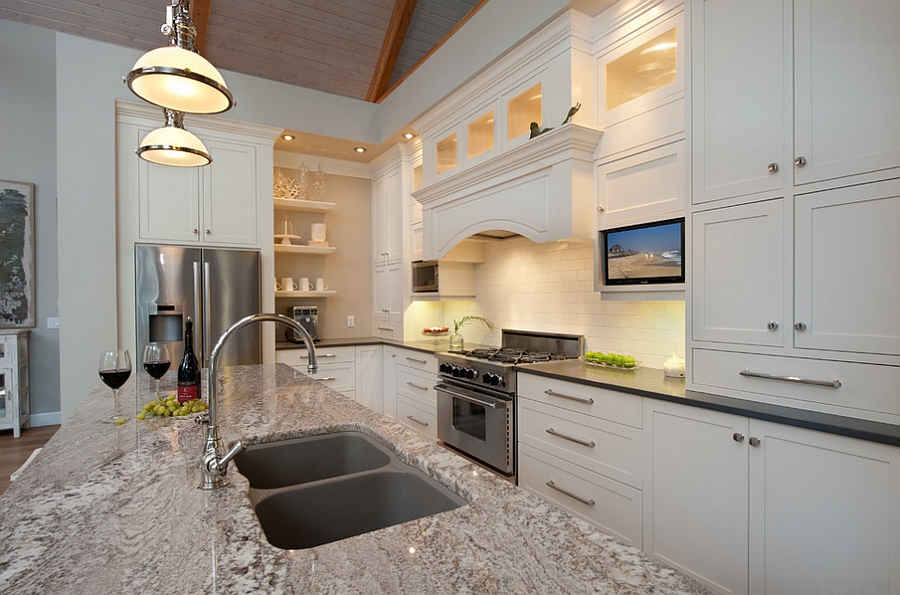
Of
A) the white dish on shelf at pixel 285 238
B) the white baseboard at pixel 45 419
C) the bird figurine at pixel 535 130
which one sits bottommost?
the white baseboard at pixel 45 419

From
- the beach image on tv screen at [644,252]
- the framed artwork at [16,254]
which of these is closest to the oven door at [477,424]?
the beach image on tv screen at [644,252]

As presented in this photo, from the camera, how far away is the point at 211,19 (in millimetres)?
3734

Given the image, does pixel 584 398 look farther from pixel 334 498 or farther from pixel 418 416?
pixel 418 416

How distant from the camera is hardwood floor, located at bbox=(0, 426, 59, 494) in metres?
3.50

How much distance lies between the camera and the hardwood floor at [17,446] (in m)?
3.50

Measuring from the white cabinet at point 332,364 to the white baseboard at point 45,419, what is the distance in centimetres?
252

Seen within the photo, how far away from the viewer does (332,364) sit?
4340 mm

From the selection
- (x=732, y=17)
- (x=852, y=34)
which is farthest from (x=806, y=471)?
(x=732, y=17)

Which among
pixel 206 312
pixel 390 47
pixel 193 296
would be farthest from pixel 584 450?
pixel 390 47

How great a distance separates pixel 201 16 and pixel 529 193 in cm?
299

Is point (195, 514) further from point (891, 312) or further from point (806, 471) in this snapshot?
point (891, 312)

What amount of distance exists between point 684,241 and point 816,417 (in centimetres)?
92

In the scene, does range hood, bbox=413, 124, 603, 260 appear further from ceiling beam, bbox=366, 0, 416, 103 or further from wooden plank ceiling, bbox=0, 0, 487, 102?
ceiling beam, bbox=366, 0, 416, 103

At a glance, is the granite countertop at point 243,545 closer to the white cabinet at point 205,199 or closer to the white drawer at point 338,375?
the white cabinet at point 205,199
